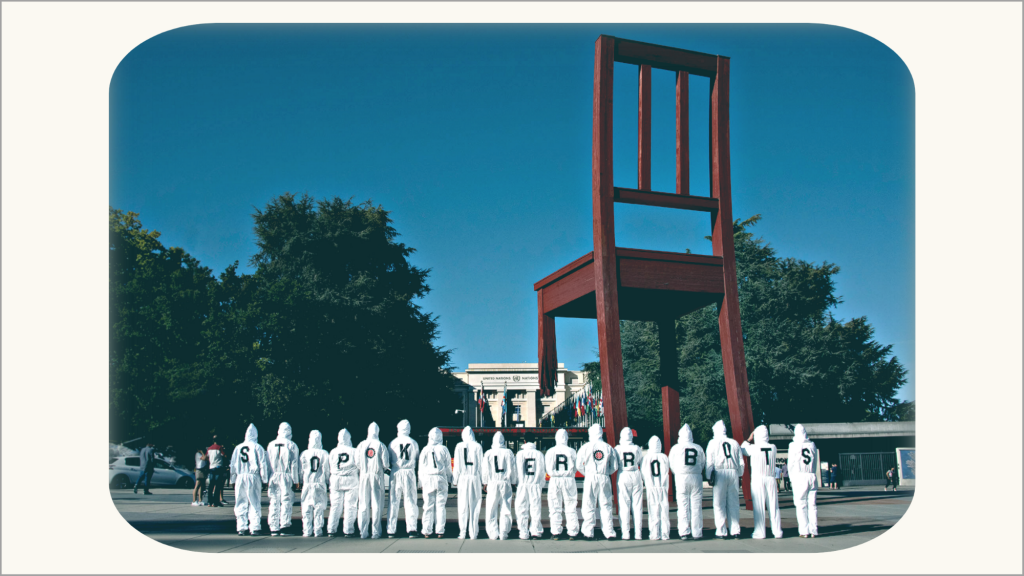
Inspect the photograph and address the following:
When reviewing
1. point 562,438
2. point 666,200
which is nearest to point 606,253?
point 666,200

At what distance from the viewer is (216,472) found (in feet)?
55.3

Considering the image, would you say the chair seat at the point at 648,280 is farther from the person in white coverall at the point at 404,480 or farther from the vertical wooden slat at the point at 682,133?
the person in white coverall at the point at 404,480

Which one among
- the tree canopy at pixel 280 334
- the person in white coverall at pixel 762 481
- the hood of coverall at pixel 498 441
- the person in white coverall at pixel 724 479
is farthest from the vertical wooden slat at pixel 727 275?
the tree canopy at pixel 280 334

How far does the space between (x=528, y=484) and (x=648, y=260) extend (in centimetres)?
422

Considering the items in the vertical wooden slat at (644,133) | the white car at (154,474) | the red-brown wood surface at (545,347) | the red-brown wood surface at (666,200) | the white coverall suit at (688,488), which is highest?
the vertical wooden slat at (644,133)

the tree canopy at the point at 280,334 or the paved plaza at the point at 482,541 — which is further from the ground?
the tree canopy at the point at 280,334

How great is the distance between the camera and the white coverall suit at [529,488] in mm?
11500

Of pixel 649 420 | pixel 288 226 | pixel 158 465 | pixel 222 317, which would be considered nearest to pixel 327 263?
pixel 288 226

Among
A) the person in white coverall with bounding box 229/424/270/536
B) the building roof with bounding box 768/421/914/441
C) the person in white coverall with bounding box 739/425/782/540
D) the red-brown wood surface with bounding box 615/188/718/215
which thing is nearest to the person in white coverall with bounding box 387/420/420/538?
the person in white coverall with bounding box 229/424/270/536

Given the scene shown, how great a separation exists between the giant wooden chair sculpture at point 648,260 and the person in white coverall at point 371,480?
3.51m

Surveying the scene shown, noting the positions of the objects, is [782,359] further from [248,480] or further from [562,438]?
[248,480]

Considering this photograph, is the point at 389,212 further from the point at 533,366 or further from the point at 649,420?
the point at 533,366

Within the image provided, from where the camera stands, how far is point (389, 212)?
35.5 m

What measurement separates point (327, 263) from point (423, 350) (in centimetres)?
541
